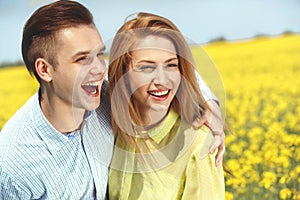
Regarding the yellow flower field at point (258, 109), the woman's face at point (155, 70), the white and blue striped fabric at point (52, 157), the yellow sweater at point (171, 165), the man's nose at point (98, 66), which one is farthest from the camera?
the yellow flower field at point (258, 109)

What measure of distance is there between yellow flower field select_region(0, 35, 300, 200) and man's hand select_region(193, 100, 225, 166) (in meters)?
0.23

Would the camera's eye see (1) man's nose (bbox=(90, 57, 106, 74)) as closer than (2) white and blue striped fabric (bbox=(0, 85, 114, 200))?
Yes

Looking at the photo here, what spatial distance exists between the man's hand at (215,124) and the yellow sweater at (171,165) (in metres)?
0.02

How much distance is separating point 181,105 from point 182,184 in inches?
11.9

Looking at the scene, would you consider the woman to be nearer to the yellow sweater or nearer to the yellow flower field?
the yellow sweater

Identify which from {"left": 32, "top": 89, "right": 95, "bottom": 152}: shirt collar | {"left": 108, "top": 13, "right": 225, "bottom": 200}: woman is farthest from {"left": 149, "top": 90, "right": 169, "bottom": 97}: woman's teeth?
{"left": 32, "top": 89, "right": 95, "bottom": 152}: shirt collar

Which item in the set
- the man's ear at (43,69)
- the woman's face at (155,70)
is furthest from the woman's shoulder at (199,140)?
the man's ear at (43,69)

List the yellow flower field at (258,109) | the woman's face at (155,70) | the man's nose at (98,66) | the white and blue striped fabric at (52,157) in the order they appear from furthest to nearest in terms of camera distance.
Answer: the yellow flower field at (258,109) → the white and blue striped fabric at (52,157) → the man's nose at (98,66) → the woman's face at (155,70)

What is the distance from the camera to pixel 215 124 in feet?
8.70

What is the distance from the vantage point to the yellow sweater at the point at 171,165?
102 inches

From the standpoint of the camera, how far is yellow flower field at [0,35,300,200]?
11.9 feet

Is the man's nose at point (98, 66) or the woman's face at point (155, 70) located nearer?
the woman's face at point (155, 70)

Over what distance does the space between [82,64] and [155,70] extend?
0.33 meters

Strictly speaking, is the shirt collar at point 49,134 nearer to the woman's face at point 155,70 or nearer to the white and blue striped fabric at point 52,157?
the white and blue striped fabric at point 52,157
